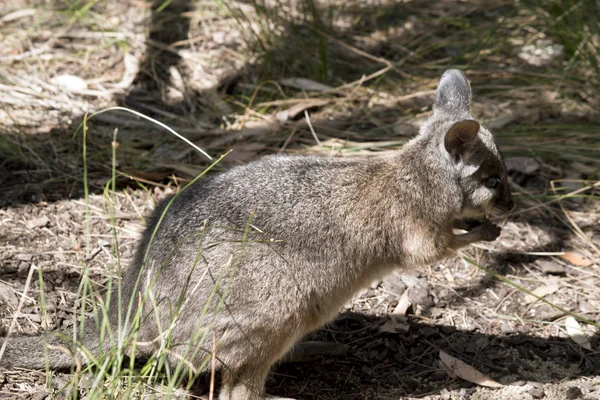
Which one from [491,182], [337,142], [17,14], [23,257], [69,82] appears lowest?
[23,257]

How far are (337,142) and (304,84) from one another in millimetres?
907

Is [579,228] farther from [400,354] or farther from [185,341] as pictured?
[185,341]

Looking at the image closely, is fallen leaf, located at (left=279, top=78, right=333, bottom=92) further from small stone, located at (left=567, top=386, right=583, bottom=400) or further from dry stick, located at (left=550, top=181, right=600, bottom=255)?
small stone, located at (left=567, top=386, right=583, bottom=400)

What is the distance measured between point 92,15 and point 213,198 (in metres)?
4.07

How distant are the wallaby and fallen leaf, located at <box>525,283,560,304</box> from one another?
0.85 meters

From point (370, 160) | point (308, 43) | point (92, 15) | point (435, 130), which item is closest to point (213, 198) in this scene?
point (370, 160)

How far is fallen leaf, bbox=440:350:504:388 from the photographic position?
4305mm

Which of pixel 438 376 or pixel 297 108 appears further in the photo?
pixel 297 108

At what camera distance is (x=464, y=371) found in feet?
14.4

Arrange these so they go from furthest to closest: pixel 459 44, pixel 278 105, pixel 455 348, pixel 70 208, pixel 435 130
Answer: pixel 459 44, pixel 278 105, pixel 70 208, pixel 455 348, pixel 435 130

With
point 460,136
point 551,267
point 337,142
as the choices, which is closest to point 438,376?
point 551,267

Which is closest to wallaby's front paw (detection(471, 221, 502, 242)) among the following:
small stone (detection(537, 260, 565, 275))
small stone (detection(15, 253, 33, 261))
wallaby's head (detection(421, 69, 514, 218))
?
wallaby's head (detection(421, 69, 514, 218))

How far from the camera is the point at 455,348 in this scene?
183 inches

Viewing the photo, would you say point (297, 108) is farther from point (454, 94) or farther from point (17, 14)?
point (17, 14)
